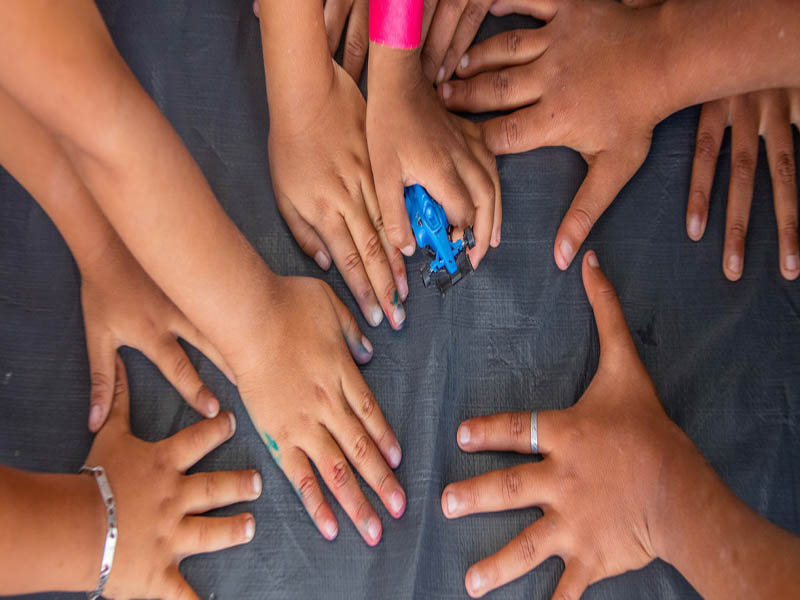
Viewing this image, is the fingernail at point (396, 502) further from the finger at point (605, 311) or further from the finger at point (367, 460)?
the finger at point (605, 311)

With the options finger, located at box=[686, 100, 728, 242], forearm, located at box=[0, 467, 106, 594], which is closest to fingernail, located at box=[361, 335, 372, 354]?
forearm, located at box=[0, 467, 106, 594]

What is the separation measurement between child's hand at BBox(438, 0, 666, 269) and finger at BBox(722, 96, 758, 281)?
12 cm

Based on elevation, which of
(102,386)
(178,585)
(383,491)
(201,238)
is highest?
(201,238)

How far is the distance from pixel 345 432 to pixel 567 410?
0.26 m

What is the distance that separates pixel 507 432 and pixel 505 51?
20.7 inches

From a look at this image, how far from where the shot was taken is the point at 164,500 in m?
0.74

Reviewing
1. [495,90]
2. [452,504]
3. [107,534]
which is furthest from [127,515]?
[495,90]

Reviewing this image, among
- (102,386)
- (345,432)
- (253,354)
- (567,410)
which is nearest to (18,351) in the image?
(102,386)

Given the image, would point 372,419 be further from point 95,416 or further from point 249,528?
point 95,416

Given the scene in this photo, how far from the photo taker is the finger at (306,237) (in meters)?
0.87

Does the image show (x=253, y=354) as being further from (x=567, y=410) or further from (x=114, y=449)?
(x=567, y=410)

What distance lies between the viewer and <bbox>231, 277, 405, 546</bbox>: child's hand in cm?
76

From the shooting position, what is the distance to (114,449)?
760 mm

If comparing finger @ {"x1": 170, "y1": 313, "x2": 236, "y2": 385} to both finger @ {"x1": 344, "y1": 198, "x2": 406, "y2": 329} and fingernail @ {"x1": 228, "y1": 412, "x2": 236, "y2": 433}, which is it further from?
finger @ {"x1": 344, "y1": 198, "x2": 406, "y2": 329}
